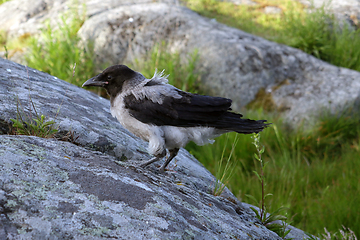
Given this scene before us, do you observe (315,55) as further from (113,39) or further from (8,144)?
(8,144)

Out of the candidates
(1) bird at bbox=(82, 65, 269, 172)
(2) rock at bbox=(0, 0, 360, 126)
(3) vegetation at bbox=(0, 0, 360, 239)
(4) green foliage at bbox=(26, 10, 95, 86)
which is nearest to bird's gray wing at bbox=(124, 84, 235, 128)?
(1) bird at bbox=(82, 65, 269, 172)

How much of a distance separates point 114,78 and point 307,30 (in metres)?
6.08

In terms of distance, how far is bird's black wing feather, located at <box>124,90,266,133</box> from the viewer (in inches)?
102

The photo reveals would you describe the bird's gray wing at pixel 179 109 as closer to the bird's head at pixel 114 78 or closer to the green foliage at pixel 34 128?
the bird's head at pixel 114 78

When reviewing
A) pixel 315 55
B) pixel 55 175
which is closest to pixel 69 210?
pixel 55 175

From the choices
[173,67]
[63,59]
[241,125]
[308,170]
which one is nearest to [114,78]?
[241,125]

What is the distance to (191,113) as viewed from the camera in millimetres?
2596

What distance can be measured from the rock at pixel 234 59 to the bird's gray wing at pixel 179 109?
148 inches

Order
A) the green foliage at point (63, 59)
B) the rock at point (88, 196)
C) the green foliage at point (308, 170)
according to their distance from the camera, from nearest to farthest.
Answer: the rock at point (88, 196), the green foliage at point (308, 170), the green foliage at point (63, 59)

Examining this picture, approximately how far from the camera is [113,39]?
23.4 feet

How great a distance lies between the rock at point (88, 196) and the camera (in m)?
1.46

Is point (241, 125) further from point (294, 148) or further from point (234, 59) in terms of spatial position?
point (234, 59)

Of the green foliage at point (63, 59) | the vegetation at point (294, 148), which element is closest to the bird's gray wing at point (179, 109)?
the vegetation at point (294, 148)

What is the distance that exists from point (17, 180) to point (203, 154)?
3.79 metres
